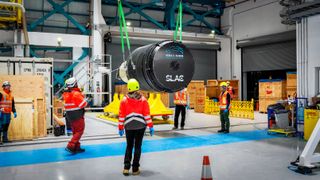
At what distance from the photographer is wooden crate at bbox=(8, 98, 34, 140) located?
29.3 ft

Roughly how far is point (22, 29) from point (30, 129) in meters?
9.71

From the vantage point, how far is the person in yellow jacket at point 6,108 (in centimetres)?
838

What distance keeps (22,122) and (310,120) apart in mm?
8022

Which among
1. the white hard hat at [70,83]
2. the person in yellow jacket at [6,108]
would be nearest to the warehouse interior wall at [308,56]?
the white hard hat at [70,83]

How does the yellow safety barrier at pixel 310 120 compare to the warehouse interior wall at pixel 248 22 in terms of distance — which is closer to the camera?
the yellow safety barrier at pixel 310 120

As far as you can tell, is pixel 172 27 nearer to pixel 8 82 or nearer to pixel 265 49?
pixel 265 49

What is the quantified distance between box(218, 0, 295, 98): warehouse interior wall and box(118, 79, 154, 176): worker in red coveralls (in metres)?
15.5

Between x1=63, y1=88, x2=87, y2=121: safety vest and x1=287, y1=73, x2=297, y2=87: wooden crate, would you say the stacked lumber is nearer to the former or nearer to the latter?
x1=63, y1=88, x2=87, y2=121: safety vest

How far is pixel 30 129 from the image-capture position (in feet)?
29.7

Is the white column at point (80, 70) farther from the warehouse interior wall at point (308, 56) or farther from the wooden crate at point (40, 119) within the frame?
the warehouse interior wall at point (308, 56)

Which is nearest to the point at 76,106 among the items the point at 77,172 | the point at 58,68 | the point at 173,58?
the point at 77,172

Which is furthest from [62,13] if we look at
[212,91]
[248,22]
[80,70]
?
[248,22]

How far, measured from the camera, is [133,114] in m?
5.42

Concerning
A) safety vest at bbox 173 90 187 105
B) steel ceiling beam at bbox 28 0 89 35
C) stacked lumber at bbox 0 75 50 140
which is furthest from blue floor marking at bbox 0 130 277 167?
steel ceiling beam at bbox 28 0 89 35
